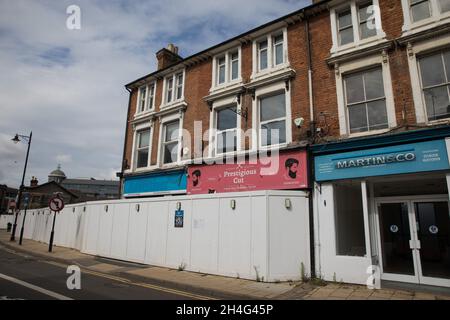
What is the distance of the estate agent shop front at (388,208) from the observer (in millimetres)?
8141

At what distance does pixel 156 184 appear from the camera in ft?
47.8

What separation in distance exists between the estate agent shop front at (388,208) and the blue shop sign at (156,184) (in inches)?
251

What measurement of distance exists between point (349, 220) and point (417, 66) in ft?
17.4

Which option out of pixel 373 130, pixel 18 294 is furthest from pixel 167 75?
pixel 18 294

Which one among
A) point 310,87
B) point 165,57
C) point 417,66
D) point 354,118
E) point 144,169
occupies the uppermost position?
point 165,57

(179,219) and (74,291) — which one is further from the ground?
(179,219)

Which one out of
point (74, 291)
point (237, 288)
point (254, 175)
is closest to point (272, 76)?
point (254, 175)

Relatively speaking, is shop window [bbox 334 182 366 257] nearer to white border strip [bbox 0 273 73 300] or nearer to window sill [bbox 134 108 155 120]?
white border strip [bbox 0 273 73 300]

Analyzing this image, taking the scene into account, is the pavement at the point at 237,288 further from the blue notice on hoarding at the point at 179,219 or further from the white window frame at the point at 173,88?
the white window frame at the point at 173,88

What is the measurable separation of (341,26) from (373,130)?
429cm

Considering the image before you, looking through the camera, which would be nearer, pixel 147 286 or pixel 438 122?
pixel 438 122

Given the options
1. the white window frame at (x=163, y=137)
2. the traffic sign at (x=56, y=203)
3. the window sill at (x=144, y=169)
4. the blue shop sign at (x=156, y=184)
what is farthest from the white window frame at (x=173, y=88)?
the traffic sign at (x=56, y=203)

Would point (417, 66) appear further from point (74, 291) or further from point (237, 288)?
point (74, 291)

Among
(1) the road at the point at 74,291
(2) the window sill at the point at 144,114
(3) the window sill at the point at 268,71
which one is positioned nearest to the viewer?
(1) the road at the point at 74,291
